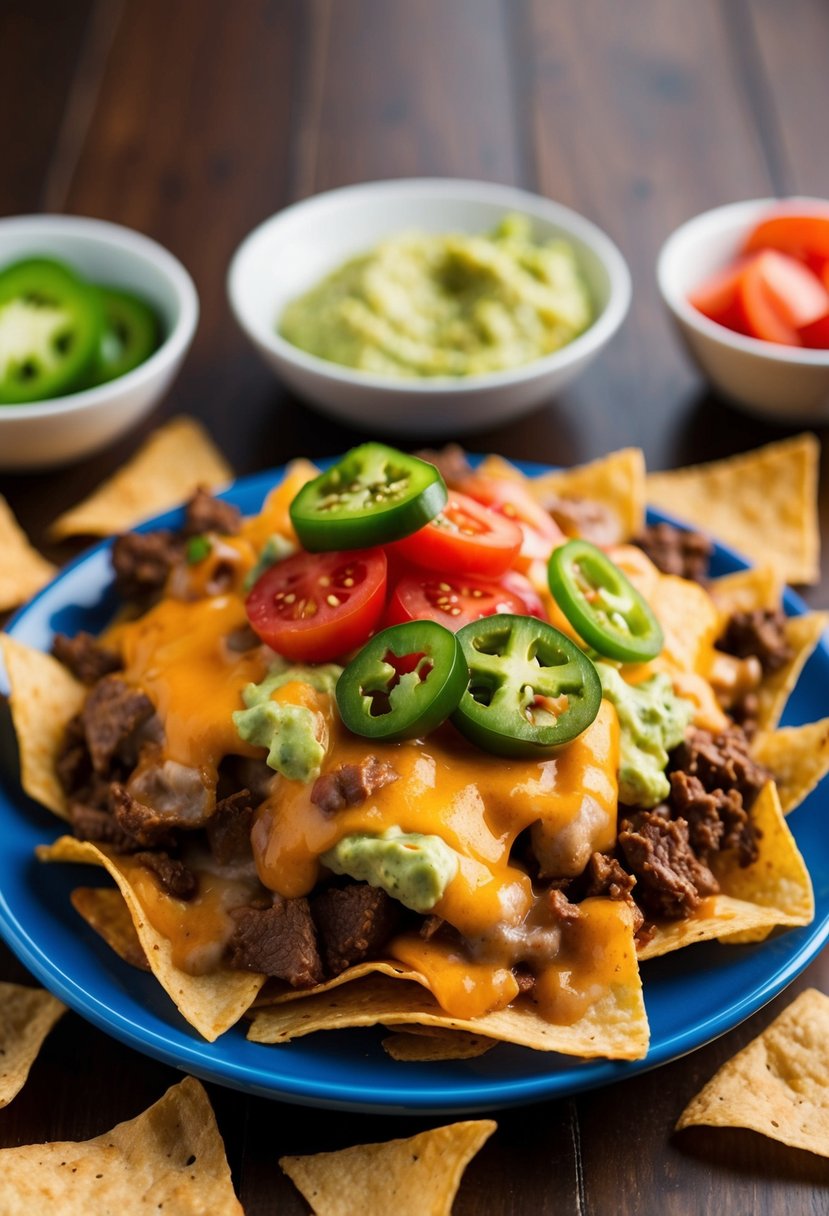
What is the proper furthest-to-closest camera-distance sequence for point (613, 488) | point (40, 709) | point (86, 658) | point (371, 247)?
point (371, 247) → point (613, 488) → point (86, 658) → point (40, 709)

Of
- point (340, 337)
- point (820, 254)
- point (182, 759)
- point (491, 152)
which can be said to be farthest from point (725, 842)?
point (491, 152)

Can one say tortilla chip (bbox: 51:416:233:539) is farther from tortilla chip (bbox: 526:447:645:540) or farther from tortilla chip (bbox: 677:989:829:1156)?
tortilla chip (bbox: 677:989:829:1156)

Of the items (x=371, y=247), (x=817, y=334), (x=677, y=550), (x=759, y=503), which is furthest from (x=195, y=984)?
(x=371, y=247)

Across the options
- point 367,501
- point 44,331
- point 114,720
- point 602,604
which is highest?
point 367,501

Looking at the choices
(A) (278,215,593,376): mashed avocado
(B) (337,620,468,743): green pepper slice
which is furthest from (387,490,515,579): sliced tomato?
(A) (278,215,593,376): mashed avocado

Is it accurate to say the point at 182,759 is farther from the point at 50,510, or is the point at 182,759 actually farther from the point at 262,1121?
the point at 50,510

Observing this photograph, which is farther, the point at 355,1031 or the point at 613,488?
the point at 613,488

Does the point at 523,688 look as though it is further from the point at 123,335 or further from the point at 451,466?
the point at 123,335

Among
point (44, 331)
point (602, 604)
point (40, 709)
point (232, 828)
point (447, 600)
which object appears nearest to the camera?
point (232, 828)
